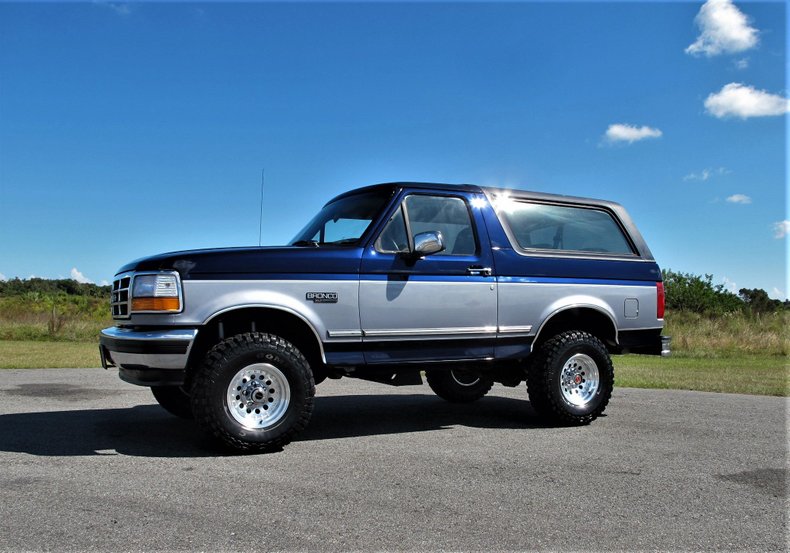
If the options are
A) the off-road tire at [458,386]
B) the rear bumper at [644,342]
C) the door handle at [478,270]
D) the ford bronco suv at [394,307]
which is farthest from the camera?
the off-road tire at [458,386]

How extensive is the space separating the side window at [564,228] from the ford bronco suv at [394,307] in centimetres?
2

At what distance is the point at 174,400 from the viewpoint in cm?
639

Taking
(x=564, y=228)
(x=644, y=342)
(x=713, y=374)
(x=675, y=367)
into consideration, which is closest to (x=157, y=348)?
(x=564, y=228)

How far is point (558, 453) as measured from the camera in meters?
5.19

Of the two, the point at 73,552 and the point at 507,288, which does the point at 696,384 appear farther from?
the point at 73,552

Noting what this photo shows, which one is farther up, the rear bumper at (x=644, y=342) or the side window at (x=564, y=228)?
the side window at (x=564, y=228)

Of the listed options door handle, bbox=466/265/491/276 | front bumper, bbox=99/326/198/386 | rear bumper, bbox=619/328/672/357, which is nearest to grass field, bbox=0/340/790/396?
rear bumper, bbox=619/328/672/357

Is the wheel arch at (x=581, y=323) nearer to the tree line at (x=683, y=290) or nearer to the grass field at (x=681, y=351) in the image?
the grass field at (x=681, y=351)

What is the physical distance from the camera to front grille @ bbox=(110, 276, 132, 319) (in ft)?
17.6

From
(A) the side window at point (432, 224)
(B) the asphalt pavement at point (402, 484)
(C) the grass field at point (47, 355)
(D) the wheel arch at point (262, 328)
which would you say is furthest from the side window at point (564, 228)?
(C) the grass field at point (47, 355)

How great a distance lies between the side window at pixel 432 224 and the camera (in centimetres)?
592

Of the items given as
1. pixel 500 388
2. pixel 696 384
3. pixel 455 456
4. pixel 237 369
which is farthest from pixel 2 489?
pixel 696 384

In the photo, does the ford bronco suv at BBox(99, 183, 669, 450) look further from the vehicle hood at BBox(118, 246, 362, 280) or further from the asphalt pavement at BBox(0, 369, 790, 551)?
the asphalt pavement at BBox(0, 369, 790, 551)

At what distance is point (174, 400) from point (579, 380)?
158 inches
